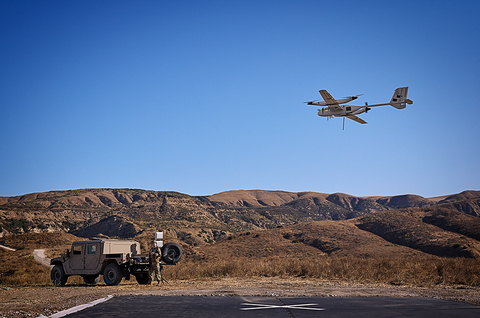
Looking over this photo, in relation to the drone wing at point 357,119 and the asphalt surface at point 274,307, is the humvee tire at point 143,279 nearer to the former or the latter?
the asphalt surface at point 274,307

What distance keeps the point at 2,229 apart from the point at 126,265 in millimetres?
61617

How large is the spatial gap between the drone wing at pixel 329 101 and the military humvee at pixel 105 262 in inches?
506

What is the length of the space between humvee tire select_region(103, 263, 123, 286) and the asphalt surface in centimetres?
584

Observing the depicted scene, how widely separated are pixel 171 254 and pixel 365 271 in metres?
9.57

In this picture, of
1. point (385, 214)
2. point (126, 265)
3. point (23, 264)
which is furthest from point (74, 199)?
point (126, 265)

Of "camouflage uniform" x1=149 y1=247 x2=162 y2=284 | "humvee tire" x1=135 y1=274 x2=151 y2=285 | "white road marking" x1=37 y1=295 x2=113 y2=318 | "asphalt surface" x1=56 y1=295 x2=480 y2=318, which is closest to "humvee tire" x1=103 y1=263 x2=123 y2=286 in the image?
"humvee tire" x1=135 y1=274 x2=151 y2=285

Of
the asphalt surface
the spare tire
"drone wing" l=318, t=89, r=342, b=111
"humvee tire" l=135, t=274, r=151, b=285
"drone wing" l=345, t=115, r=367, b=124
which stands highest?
"drone wing" l=318, t=89, r=342, b=111

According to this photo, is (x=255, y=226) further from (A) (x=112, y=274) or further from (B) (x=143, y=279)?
(A) (x=112, y=274)

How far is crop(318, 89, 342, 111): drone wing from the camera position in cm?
2408

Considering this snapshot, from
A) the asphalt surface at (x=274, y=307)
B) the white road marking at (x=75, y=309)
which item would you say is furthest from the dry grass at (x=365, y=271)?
the white road marking at (x=75, y=309)

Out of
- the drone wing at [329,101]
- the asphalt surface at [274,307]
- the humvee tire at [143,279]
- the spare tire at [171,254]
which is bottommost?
the humvee tire at [143,279]

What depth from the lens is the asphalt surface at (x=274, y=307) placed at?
8.77 metres

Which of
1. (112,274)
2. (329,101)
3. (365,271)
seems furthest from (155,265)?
(329,101)

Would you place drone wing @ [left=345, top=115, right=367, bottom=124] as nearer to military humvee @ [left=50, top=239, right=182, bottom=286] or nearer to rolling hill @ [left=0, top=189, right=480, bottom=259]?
military humvee @ [left=50, top=239, right=182, bottom=286]
